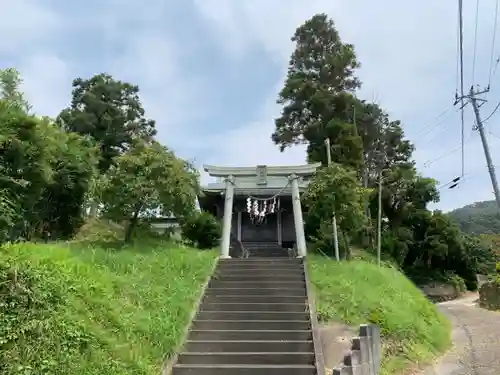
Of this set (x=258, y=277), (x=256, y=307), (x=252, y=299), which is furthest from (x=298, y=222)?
(x=256, y=307)

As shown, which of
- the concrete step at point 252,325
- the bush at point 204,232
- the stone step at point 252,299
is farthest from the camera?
the bush at point 204,232

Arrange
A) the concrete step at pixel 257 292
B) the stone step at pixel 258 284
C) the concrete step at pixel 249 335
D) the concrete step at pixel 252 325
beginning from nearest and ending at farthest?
the concrete step at pixel 249 335
the concrete step at pixel 252 325
the concrete step at pixel 257 292
the stone step at pixel 258 284

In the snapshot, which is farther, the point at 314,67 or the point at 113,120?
the point at 314,67

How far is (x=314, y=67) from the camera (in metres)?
24.0

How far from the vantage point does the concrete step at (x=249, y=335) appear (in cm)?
760

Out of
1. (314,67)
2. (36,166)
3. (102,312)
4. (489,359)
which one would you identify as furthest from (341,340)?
(314,67)

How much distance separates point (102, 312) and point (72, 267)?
2.77 feet

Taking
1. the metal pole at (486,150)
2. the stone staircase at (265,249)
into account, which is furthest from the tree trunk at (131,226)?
the metal pole at (486,150)

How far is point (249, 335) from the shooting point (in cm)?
770

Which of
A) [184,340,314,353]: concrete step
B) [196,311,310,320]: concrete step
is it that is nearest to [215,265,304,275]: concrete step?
[196,311,310,320]: concrete step

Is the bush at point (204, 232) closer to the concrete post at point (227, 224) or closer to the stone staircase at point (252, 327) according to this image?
the concrete post at point (227, 224)

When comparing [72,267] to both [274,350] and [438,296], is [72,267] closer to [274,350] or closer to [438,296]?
[274,350]

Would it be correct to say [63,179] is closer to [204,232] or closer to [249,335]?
[204,232]

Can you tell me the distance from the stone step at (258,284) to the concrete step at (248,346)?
2651 mm
